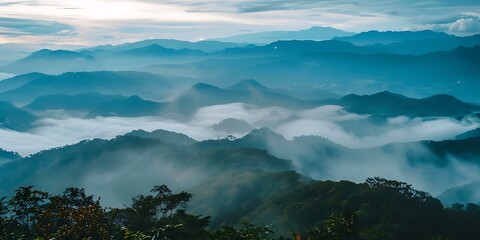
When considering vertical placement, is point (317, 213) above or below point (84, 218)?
below

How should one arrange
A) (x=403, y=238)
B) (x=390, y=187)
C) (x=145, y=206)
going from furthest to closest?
(x=390, y=187)
(x=403, y=238)
(x=145, y=206)

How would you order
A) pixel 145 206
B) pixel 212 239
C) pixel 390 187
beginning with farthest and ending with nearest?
pixel 390 187
pixel 145 206
pixel 212 239

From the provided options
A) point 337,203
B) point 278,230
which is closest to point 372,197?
point 337,203

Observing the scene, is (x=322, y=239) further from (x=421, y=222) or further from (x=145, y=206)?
(x=421, y=222)

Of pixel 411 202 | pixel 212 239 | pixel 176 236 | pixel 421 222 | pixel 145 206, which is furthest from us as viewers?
pixel 411 202

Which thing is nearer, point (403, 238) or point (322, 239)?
point (322, 239)

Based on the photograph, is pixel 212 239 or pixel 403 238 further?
pixel 403 238

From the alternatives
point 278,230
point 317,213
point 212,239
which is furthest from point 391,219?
point 212,239

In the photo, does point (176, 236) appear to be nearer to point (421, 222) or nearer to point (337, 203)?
point (421, 222)

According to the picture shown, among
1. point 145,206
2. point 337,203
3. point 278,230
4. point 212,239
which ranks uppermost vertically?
point 212,239
